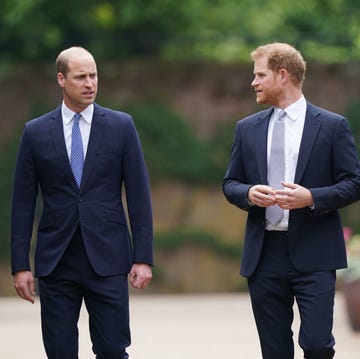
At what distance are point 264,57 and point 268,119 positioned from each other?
325 millimetres

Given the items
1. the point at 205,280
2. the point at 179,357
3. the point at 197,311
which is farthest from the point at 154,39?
the point at 179,357

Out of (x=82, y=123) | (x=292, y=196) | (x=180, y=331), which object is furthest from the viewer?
(x=180, y=331)

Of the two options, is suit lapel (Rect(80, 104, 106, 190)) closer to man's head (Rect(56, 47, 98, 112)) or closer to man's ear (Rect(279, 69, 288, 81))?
man's head (Rect(56, 47, 98, 112))

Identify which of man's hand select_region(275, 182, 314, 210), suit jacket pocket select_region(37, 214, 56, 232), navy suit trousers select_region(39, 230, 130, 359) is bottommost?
navy suit trousers select_region(39, 230, 130, 359)

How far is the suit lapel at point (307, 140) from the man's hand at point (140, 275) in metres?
0.86

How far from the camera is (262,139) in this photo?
6.89 meters

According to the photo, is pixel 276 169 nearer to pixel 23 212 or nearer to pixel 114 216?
pixel 114 216

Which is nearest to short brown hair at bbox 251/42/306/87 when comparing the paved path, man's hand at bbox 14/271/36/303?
man's hand at bbox 14/271/36/303

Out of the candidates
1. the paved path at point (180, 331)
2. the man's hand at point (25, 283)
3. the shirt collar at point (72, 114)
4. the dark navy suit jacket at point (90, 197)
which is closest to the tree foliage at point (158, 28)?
the paved path at point (180, 331)

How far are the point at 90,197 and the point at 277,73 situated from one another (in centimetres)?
110

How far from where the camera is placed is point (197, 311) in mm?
14672

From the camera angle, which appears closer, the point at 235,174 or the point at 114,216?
the point at 114,216

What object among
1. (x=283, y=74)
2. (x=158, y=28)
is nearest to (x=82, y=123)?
(x=283, y=74)

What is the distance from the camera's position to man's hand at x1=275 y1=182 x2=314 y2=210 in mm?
6574
